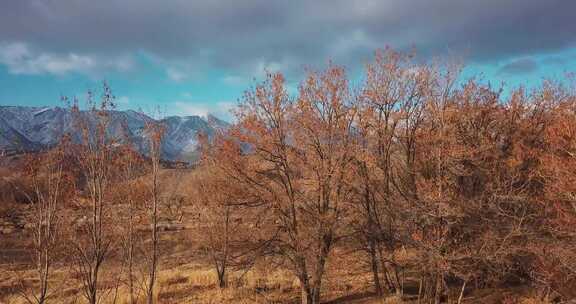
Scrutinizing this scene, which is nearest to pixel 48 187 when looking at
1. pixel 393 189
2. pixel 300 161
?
pixel 300 161

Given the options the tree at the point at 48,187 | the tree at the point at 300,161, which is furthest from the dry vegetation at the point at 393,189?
the tree at the point at 48,187

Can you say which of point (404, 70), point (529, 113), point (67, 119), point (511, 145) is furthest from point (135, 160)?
point (529, 113)

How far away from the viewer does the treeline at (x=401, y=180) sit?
15.5 meters

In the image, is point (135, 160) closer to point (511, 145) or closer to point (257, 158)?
point (257, 158)

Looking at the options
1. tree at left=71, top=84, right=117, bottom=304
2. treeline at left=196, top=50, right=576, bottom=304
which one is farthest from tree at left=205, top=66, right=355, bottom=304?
tree at left=71, top=84, right=117, bottom=304

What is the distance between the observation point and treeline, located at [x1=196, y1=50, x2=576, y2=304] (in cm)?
1555

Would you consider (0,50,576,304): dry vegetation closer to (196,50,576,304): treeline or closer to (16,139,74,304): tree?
(196,50,576,304): treeline

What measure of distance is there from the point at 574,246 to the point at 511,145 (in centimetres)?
555

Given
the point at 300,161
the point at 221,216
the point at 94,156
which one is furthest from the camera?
the point at 221,216

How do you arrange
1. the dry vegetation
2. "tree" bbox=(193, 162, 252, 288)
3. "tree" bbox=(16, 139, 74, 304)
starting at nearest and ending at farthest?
"tree" bbox=(16, 139, 74, 304) → the dry vegetation → "tree" bbox=(193, 162, 252, 288)

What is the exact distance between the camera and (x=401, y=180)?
18781 mm

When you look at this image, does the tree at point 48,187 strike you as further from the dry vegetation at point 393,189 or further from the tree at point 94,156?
the dry vegetation at point 393,189

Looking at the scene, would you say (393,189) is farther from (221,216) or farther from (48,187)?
(48,187)

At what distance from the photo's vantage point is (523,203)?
16.3 metres
